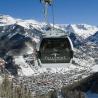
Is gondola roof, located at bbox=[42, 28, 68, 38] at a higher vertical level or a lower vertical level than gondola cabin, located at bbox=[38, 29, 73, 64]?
higher

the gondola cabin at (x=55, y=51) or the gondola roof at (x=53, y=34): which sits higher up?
the gondola roof at (x=53, y=34)

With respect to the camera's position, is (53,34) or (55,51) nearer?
(53,34)

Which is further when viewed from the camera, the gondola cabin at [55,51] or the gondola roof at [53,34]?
the gondola cabin at [55,51]

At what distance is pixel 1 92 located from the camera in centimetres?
14800

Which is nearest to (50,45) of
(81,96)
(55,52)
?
(55,52)

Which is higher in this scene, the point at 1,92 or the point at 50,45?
the point at 50,45

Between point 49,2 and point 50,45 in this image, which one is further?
point 50,45

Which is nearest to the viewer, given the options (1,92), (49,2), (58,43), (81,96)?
(49,2)

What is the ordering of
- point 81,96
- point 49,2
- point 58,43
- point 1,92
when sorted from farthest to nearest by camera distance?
point 81,96
point 1,92
point 58,43
point 49,2

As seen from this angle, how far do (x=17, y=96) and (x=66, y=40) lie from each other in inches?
5334

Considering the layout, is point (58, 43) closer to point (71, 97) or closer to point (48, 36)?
point (48, 36)

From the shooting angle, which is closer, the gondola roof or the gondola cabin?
the gondola roof

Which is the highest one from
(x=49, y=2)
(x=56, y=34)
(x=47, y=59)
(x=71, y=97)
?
(x=49, y=2)

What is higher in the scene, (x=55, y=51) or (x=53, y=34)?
(x=53, y=34)
